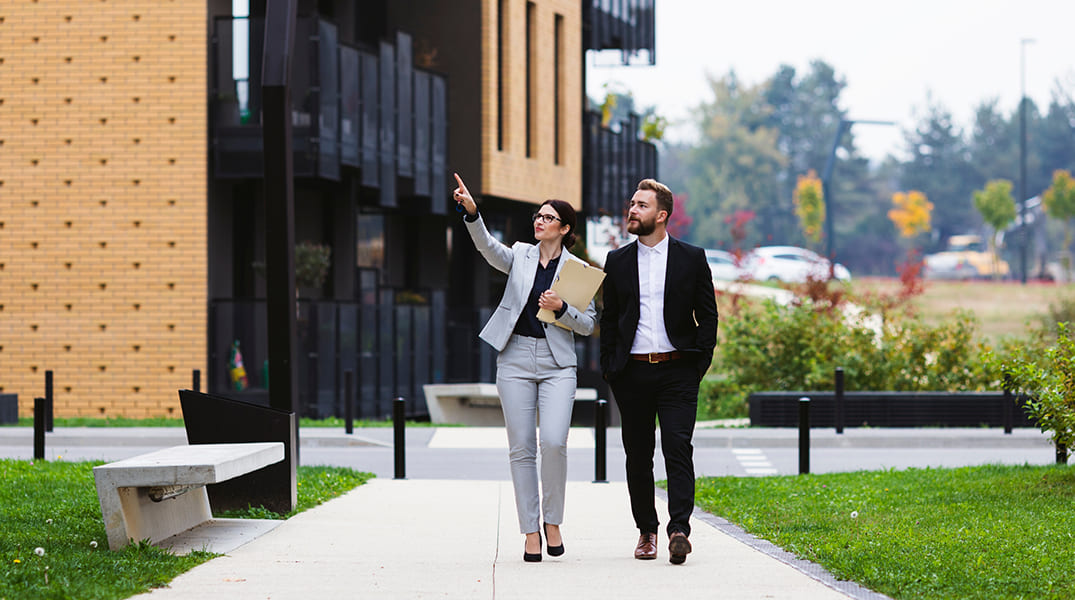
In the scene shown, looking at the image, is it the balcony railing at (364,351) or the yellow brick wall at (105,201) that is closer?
the yellow brick wall at (105,201)

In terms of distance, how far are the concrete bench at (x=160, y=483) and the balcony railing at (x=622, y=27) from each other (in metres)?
25.2

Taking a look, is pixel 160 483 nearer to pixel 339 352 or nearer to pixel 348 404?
pixel 348 404

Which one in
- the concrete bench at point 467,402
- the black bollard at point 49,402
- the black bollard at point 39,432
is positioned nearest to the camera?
the black bollard at point 39,432

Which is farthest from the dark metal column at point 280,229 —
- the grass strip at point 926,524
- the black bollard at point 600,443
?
the grass strip at point 926,524

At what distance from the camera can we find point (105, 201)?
74.4 ft

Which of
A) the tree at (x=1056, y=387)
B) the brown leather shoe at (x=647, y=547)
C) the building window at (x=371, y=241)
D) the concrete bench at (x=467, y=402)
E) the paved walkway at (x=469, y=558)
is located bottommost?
the concrete bench at (x=467, y=402)

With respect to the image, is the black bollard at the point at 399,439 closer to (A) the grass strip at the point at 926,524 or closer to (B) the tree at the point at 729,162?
(A) the grass strip at the point at 926,524

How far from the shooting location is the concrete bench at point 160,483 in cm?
796

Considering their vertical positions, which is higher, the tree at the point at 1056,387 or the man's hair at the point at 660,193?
the man's hair at the point at 660,193

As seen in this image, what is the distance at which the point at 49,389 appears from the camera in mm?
20578

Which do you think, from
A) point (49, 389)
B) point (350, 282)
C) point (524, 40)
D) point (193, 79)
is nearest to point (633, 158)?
point (524, 40)

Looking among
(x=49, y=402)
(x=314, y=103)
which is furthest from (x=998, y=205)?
(x=49, y=402)

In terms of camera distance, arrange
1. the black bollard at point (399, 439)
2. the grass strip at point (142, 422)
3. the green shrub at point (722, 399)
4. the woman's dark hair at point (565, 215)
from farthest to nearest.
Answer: the green shrub at point (722, 399) → the grass strip at point (142, 422) → the black bollard at point (399, 439) → the woman's dark hair at point (565, 215)

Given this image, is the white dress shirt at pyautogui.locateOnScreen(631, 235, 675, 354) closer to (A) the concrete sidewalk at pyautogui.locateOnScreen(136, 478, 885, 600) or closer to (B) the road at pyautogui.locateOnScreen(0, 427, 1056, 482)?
(A) the concrete sidewalk at pyautogui.locateOnScreen(136, 478, 885, 600)
